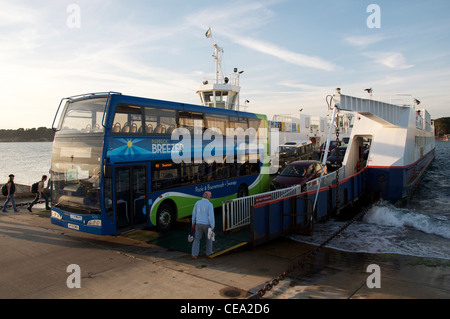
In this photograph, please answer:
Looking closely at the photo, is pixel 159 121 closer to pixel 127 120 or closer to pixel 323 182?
pixel 127 120

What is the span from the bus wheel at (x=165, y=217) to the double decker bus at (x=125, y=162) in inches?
1.3

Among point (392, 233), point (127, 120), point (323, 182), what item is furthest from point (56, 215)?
point (392, 233)

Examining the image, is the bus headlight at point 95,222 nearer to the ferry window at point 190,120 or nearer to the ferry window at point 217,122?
the ferry window at point 190,120

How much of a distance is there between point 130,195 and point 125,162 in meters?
1.01

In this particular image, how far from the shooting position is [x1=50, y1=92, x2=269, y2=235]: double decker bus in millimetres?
8508

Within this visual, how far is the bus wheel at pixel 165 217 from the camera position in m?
10.1

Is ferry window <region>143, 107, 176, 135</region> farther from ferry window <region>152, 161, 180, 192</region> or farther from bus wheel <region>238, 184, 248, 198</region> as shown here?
bus wheel <region>238, 184, 248, 198</region>

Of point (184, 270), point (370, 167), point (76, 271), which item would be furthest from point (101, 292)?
point (370, 167)

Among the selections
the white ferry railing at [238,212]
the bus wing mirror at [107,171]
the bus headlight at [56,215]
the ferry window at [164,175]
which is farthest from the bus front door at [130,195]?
the white ferry railing at [238,212]

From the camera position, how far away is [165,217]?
10344 mm

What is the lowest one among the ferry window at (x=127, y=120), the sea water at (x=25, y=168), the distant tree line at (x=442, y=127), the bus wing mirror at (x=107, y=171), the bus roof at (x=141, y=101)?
the sea water at (x=25, y=168)

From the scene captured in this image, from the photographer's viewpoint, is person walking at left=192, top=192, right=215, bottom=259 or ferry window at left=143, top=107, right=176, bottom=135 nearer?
person walking at left=192, top=192, right=215, bottom=259

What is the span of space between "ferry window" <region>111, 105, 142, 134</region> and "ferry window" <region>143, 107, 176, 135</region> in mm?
300

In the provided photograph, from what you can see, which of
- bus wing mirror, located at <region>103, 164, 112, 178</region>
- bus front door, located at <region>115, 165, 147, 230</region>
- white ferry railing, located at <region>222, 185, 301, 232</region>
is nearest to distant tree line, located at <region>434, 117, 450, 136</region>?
white ferry railing, located at <region>222, 185, 301, 232</region>
